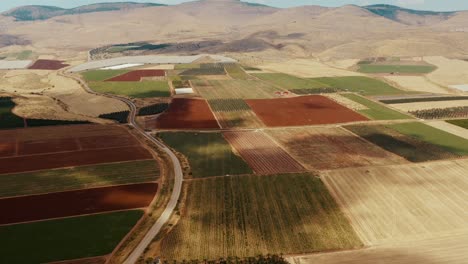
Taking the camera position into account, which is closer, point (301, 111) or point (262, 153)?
point (262, 153)

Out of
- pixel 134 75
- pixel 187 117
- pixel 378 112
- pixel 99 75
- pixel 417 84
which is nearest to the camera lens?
pixel 187 117

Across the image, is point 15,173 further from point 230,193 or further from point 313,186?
point 313,186

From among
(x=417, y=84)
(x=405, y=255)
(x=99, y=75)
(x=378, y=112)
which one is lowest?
(x=405, y=255)

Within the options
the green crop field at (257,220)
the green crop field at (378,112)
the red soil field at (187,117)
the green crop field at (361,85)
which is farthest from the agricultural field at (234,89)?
the green crop field at (257,220)

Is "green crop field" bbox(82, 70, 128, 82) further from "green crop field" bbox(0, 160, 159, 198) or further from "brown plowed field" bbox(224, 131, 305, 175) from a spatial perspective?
"green crop field" bbox(0, 160, 159, 198)

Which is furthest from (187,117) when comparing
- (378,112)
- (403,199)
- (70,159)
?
(403,199)

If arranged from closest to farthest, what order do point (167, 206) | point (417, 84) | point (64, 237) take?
point (64, 237), point (167, 206), point (417, 84)

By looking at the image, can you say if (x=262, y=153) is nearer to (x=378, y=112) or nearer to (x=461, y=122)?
(x=378, y=112)

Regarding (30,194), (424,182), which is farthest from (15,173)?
(424,182)
